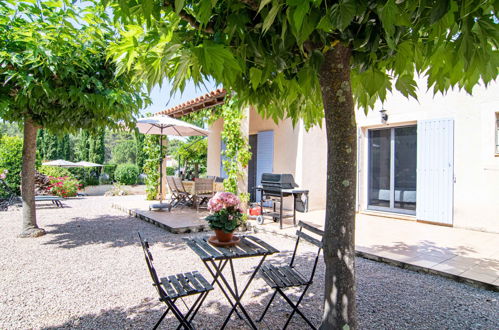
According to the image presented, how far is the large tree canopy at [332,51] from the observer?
1.26 meters

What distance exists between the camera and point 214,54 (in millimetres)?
1439

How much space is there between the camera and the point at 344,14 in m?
1.22

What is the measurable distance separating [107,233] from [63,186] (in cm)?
856

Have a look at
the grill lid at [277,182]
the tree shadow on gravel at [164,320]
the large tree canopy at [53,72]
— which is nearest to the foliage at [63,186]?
the large tree canopy at [53,72]

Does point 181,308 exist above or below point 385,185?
below

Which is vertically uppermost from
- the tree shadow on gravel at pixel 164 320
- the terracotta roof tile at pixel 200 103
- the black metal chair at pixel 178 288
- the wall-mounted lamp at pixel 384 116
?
the terracotta roof tile at pixel 200 103

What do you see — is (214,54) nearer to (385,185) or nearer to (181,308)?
(181,308)

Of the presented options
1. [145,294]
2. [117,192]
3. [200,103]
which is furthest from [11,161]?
[145,294]

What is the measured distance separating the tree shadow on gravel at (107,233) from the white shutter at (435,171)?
217 inches

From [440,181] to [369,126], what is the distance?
231cm

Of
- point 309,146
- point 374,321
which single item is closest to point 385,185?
point 309,146

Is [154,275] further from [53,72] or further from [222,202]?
[53,72]

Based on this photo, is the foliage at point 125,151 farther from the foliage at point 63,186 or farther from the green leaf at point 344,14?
the green leaf at point 344,14

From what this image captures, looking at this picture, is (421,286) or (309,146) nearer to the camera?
(421,286)
